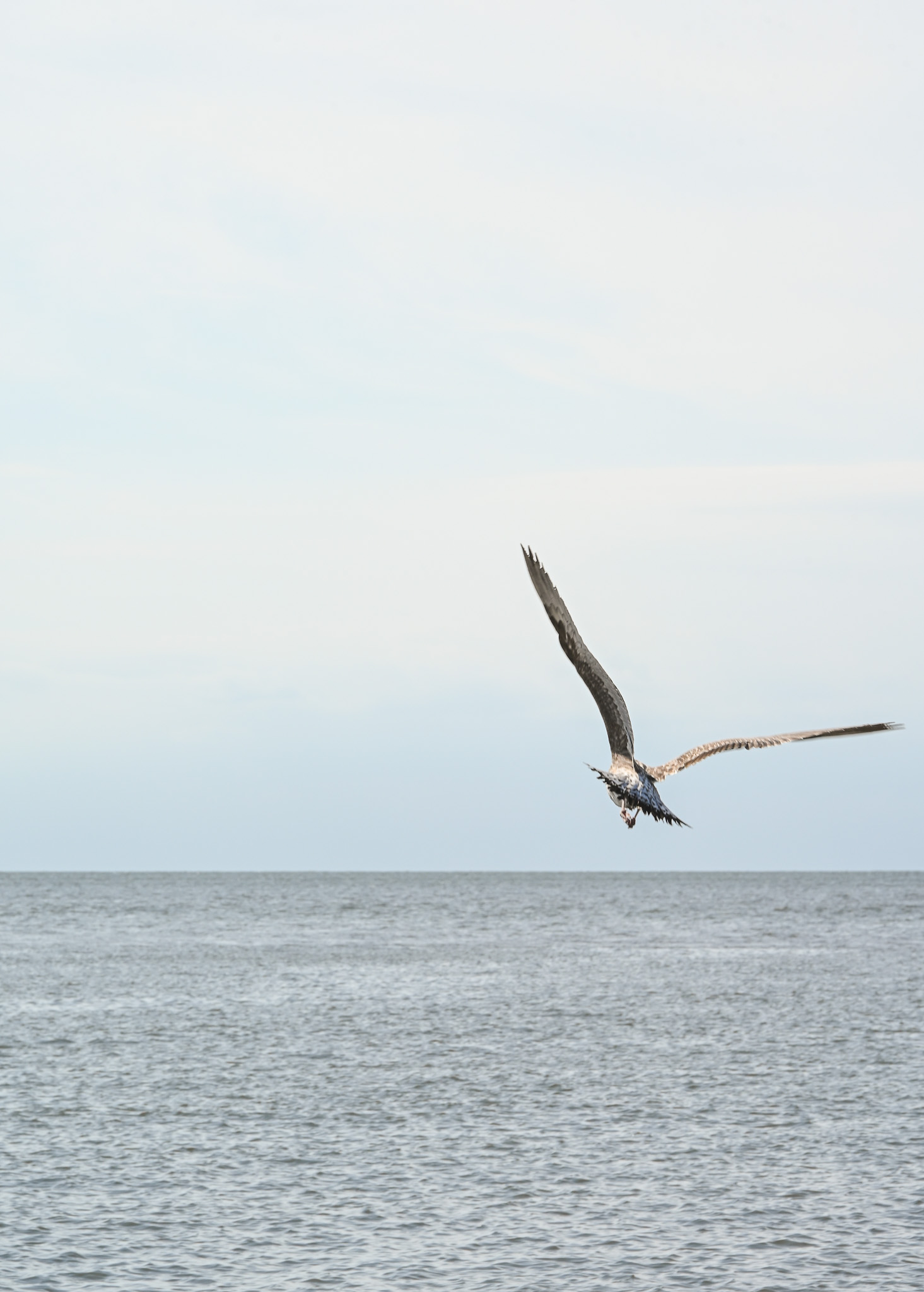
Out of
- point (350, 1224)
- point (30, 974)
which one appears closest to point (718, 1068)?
point (350, 1224)

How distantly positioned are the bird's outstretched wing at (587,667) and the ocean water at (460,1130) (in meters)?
22.2

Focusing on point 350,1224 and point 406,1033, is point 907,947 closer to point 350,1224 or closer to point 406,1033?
point 406,1033

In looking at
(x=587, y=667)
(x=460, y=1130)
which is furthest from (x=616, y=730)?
(x=460, y=1130)

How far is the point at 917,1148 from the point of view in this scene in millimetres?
38938

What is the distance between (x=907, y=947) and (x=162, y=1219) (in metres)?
88.4

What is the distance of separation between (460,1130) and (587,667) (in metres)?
35.2

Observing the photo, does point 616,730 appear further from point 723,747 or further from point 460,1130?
point 460,1130

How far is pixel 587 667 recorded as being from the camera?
905 centimetres

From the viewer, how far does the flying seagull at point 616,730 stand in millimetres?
8805

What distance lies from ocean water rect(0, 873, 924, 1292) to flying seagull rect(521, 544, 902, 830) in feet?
72.3

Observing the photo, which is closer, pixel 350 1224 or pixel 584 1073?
pixel 350 1224

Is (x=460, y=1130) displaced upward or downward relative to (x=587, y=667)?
downward

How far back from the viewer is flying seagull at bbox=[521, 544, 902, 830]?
8805 mm

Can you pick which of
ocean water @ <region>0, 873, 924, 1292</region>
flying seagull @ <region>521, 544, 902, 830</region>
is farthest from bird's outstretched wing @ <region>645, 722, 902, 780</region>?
ocean water @ <region>0, 873, 924, 1292</region>
